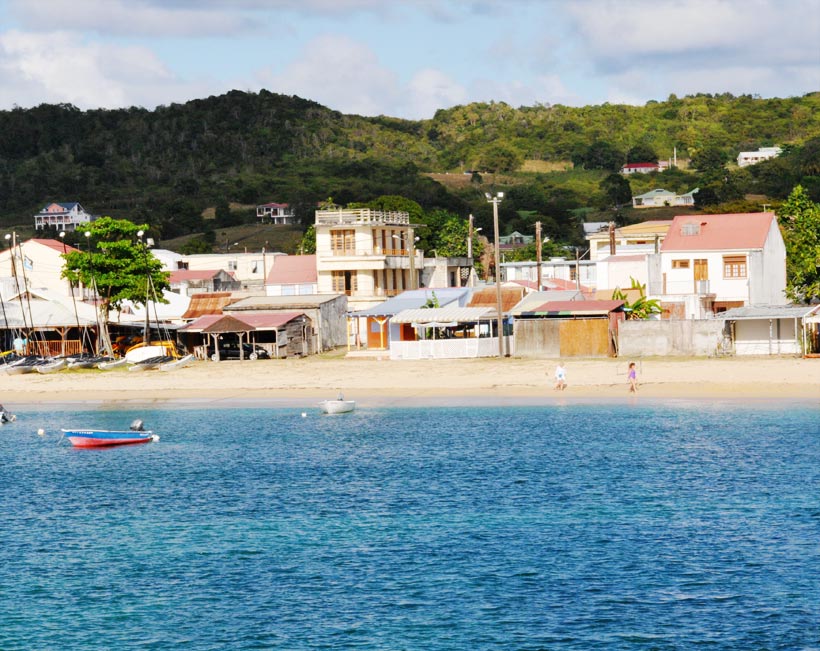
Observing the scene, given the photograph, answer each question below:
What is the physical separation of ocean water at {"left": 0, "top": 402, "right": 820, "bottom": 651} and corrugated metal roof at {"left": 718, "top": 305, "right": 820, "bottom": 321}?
1113cm

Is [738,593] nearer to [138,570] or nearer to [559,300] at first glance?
[138,570]

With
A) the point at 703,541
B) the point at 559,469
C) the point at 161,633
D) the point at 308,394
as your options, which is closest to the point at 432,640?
the point at 161,633

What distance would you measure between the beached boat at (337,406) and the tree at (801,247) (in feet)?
113

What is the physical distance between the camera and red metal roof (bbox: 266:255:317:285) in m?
A: 102

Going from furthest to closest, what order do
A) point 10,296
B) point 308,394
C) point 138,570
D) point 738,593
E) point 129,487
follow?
point 10,296
point 308,394
point 129,487
point 138,570
point 738,593

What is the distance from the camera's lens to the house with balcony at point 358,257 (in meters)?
93.0

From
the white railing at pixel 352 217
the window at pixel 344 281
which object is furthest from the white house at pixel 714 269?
the window at pixel 344 281

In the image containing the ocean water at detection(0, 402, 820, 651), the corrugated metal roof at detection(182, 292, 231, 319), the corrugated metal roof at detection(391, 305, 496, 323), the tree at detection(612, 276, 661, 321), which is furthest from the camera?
the corrugated metal roof at detection(182, 292, 231, 319)

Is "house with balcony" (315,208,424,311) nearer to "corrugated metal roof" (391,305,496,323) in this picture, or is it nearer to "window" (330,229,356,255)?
"window" (330,229,356,255)

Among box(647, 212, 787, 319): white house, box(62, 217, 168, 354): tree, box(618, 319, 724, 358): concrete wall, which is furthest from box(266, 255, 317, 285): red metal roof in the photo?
box(618, 319, 724, 358): concrete wall

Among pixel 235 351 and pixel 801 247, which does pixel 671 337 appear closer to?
pixel 801 247

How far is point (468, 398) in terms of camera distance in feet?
204

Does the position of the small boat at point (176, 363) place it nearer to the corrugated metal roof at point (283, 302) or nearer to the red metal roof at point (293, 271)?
the corrugated metal roof at point (283, 302)

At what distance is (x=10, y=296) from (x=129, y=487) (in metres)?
61.3
